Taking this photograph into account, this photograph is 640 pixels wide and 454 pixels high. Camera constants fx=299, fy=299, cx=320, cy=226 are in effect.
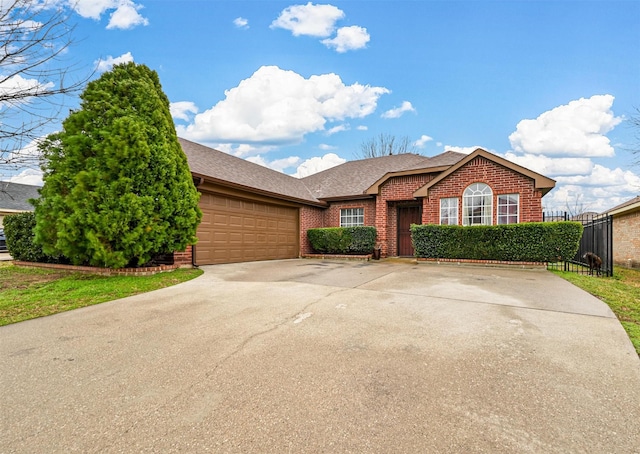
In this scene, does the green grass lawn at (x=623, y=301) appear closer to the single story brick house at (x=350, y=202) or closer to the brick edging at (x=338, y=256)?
the single story brick house at (x=350, y=202)

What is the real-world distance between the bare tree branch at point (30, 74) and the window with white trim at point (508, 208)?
12.2 meters

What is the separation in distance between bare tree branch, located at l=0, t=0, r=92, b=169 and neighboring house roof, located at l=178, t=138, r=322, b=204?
17.3 feet

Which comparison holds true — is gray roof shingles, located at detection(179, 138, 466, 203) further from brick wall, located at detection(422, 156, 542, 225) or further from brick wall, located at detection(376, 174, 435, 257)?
brick wall, located at detection(422, 156, 542, 225)

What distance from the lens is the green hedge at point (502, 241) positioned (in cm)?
923

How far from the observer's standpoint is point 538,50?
11281 millimetres

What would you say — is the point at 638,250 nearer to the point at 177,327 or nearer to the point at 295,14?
the point at 295,14

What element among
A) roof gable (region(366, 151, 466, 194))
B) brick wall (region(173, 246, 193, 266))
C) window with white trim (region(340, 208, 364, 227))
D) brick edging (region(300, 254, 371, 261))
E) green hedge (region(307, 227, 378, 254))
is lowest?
brick edging (region(300, 254, 371, 261))

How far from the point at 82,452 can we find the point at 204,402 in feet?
2.26

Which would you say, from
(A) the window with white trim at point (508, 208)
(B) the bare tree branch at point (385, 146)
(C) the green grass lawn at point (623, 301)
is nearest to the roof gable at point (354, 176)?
(A) the window with white trim at point (508, 208)

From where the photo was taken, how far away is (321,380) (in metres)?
2.45

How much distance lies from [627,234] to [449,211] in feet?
26.8

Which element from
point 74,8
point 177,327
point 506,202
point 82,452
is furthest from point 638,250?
point 74,8

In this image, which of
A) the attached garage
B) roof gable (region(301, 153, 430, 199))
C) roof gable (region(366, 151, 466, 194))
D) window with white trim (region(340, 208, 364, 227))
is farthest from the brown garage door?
roof gable (region(366, 151, 466, 194))

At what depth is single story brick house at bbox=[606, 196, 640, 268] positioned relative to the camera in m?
12.0
